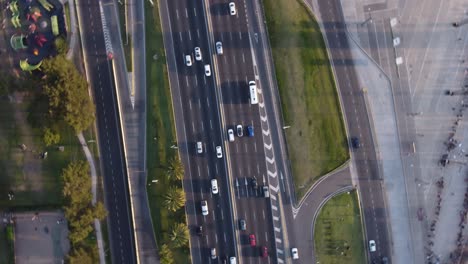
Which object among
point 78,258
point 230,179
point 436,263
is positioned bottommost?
point 436,263

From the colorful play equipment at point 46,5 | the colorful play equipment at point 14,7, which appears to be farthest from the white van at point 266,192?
the colorful play equipment at point 14,7

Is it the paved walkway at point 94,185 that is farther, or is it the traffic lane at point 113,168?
the paved walkway at point 94,185

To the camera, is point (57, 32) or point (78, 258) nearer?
point (78, 258)

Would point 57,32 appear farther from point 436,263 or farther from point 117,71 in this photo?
point 436,263

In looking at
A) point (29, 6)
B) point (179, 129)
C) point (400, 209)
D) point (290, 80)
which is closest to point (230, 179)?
point (179, 129)

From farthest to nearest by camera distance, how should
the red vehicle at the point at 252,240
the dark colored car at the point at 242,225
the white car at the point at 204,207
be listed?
the white car at the point at 204,207
the dark colored car at the point at 242,225
the red vehicle at the point at 252,240

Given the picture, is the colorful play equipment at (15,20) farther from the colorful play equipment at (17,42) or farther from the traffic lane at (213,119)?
the traffic lane at (213,119)
